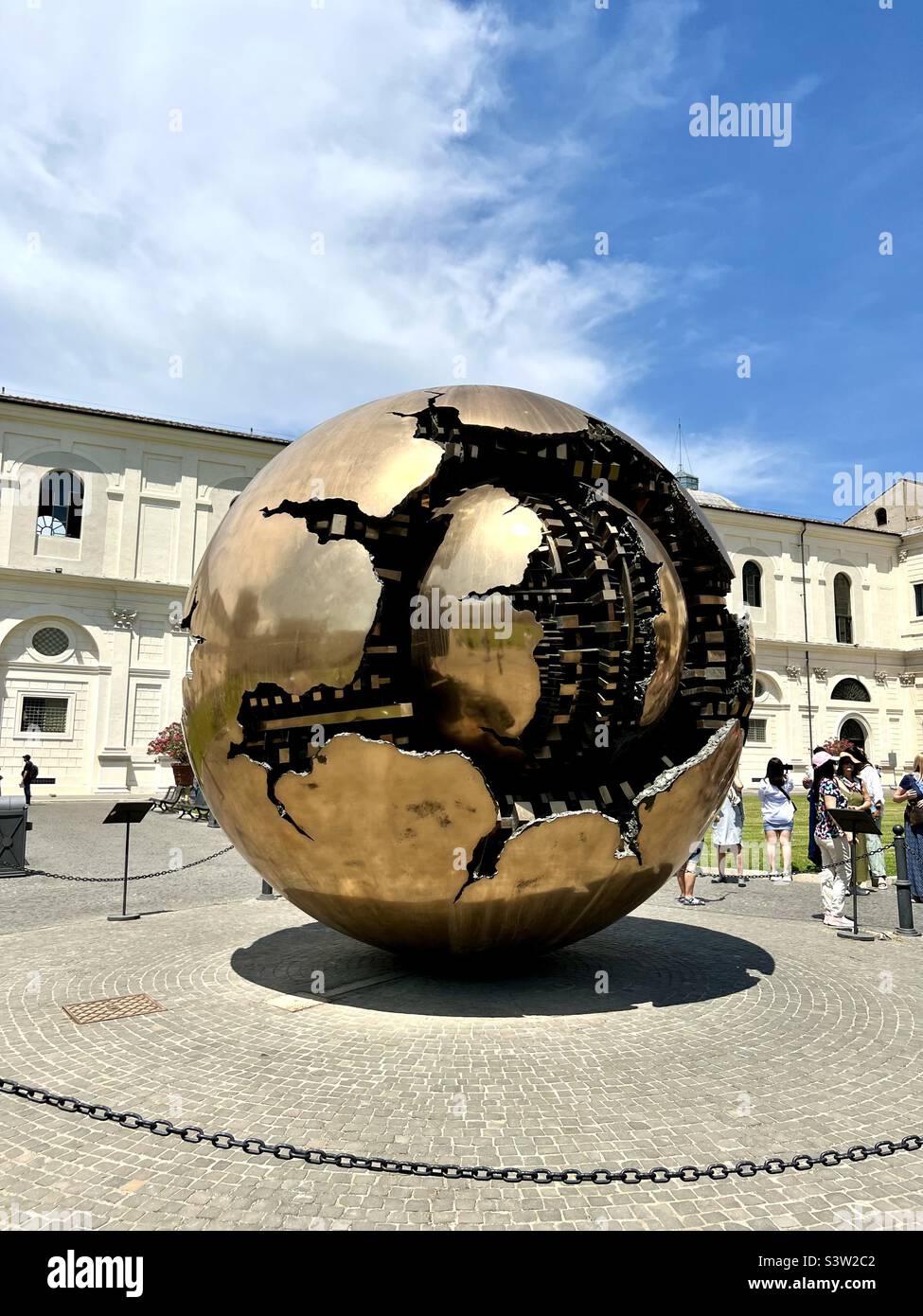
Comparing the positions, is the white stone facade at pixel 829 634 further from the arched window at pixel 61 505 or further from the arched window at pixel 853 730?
the arched window at pixel 61 505

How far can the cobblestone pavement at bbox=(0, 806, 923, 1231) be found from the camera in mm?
3459

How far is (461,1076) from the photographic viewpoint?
4.75 meters

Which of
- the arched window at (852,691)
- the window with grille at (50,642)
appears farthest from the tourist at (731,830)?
the arched window at (852,691)

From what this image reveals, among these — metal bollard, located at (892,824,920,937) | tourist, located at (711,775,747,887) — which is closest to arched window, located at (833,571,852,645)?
tourist, located at (711,775,747,887)

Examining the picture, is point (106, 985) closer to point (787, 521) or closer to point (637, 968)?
point (637, 968)

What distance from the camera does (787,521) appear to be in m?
47.1

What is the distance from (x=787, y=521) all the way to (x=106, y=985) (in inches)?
1844

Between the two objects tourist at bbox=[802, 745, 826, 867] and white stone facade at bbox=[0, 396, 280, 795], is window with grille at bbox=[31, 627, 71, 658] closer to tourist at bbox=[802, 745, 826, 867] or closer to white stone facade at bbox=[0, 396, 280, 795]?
white stone facade at bbox=[0, 396, 280, 795]

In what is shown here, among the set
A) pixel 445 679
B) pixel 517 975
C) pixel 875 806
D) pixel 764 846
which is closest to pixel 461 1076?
pixel 517 975

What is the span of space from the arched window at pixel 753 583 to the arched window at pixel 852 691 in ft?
22.8

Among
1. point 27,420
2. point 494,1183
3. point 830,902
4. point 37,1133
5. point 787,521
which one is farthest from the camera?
point 787,521

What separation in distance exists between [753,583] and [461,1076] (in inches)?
1791

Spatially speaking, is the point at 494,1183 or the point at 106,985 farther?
the point at 106,985
